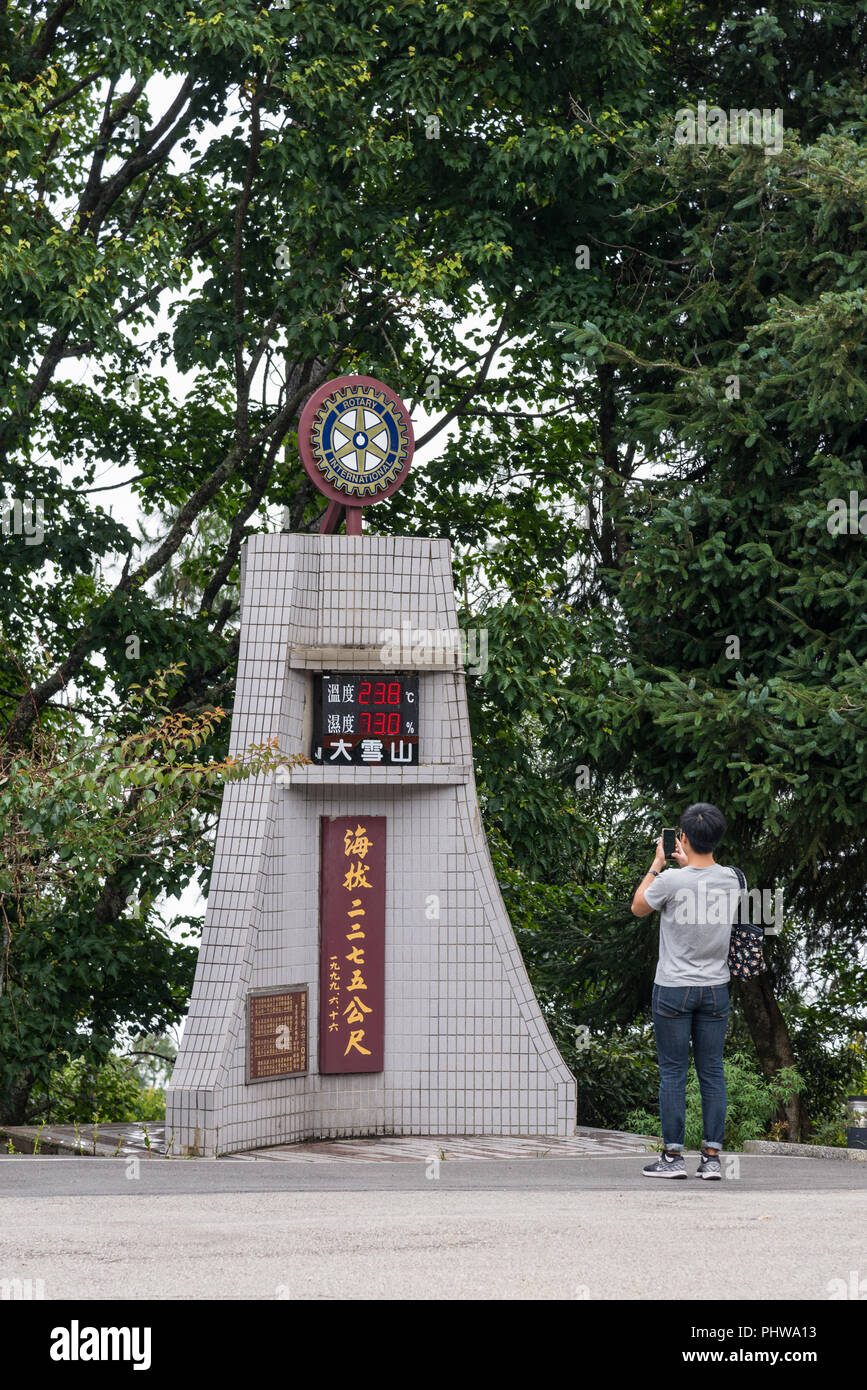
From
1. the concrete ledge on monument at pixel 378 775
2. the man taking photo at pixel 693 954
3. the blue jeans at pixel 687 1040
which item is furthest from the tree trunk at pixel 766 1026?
the man taking photo at pixel 693 954

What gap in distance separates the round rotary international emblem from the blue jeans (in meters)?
4.34

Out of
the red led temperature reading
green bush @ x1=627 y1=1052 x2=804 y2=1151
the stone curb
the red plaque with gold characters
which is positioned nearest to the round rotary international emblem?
the red led temperature reading

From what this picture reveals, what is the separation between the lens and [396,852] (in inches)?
402

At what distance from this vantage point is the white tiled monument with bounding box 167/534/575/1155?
9867 mm

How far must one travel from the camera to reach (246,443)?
15.0m

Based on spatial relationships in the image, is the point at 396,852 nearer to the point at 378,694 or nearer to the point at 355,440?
the point at 378,694

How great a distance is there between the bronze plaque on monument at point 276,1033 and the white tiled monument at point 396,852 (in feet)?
0.27

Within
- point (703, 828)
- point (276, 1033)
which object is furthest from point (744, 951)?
point (276, 1033)

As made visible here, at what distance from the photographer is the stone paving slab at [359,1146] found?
923 cm

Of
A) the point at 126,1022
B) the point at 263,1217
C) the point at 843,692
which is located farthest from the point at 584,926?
the point at 263,1217

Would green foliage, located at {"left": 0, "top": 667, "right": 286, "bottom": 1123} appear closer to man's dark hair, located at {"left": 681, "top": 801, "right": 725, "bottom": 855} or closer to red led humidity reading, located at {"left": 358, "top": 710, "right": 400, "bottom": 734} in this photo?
red led humidity reading, located at {"left": 358, "top": 710, "right": 400, "bottom": 734}

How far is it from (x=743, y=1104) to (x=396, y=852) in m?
4.06

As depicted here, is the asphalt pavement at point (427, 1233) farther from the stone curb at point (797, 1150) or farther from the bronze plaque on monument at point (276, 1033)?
the stone curb at point (797, 1150)

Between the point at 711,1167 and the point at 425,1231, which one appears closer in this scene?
the point at 425,1231
